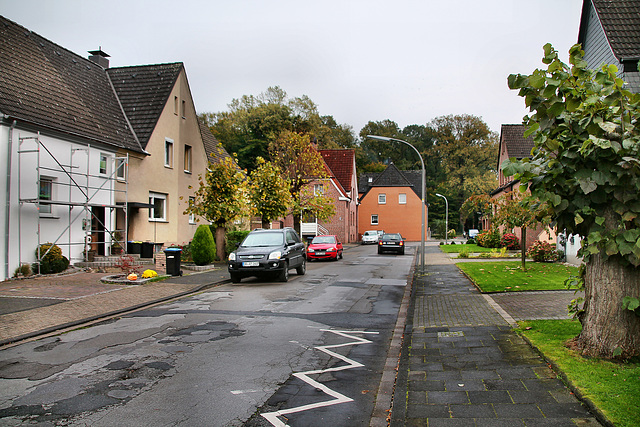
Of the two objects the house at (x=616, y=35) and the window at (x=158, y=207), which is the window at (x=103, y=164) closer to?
the window at (x=158, y=207)

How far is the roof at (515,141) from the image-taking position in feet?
121

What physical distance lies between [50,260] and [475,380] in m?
15.7

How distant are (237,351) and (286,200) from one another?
1972 centimetres

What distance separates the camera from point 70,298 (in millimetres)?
12023

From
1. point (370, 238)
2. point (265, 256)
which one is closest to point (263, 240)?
point (265, 256)

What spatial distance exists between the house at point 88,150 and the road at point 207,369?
848 cm

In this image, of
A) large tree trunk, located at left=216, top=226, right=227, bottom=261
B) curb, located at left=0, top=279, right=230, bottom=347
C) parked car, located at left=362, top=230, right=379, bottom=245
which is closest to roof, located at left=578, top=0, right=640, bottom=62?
curb, located at left=0, top=279, right=230, bottom=347

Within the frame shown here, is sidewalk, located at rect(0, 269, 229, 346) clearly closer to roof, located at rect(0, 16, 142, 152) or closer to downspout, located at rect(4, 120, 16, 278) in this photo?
downspout, located at rect(4, 120, 16, 278)

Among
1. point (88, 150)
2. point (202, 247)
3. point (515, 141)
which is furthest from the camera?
point (515, 141)

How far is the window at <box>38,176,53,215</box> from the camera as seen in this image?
17158 millimetres

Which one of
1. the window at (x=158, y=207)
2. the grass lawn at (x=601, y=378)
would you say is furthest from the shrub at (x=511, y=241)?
the grass lawn at (x=601, y=378)

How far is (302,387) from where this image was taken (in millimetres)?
5570

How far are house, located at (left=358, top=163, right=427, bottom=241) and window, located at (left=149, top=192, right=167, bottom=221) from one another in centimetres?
4486

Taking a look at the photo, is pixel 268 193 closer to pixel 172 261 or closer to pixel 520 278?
pixel 172 261
